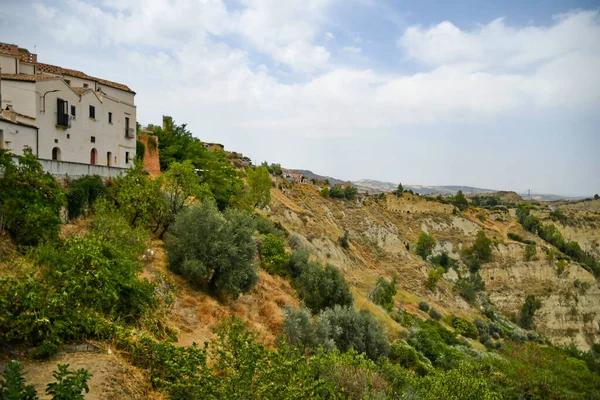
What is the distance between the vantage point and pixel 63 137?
910 inches

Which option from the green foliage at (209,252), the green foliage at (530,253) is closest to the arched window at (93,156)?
the green foliage at (209,252)

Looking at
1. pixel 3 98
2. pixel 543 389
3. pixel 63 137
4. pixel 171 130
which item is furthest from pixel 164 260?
pixel 171 130

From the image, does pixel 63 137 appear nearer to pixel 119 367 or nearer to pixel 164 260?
pixel 164 260

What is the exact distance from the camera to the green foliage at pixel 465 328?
1619 inches

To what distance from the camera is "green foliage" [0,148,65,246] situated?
13219 mm

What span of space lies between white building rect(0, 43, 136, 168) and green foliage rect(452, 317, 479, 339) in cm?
3405

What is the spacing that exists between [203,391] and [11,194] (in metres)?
9.96

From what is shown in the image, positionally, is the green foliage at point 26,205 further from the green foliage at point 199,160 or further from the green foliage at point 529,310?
the green foliage at point 529,310

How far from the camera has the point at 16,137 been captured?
19.4 meters

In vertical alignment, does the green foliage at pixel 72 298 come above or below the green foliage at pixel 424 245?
above

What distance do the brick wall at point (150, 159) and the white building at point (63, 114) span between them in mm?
3248

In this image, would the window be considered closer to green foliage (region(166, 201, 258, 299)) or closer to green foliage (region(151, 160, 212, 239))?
green foliage (region(151, 160, 212, 239))

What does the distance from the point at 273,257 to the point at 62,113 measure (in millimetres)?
14672

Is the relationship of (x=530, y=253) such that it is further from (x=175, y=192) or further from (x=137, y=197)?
(x=137, y=197)
